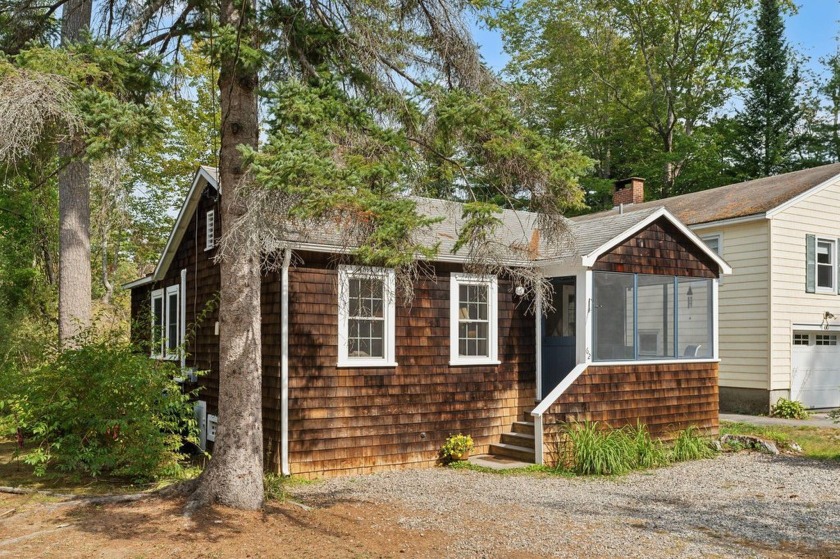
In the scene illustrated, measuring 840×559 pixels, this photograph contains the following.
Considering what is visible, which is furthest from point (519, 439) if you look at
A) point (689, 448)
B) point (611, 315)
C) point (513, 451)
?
point (689, 448)

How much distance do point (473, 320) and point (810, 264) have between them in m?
10.7

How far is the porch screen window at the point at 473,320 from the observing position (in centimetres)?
1179

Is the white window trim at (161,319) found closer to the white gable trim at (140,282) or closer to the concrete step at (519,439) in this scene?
the white gable trim at (140,282)

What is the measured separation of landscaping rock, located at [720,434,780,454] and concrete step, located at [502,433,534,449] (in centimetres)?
394

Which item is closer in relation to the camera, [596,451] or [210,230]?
[596,451]

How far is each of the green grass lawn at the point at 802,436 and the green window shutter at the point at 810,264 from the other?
431 centimetres

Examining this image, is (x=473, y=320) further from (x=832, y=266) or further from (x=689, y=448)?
(x=832, y=266)

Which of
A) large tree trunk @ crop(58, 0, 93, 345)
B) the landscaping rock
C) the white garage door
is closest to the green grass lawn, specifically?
the landscaping rock

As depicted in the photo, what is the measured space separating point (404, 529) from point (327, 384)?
11.4ft

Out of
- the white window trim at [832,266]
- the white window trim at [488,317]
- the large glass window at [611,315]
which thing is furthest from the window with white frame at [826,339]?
the white window trim at [488,317]

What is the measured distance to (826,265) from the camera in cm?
1869

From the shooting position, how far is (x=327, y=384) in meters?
10.5

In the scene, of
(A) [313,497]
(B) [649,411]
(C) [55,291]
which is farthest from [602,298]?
(C) [55,291]

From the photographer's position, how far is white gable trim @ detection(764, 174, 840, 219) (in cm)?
1722
